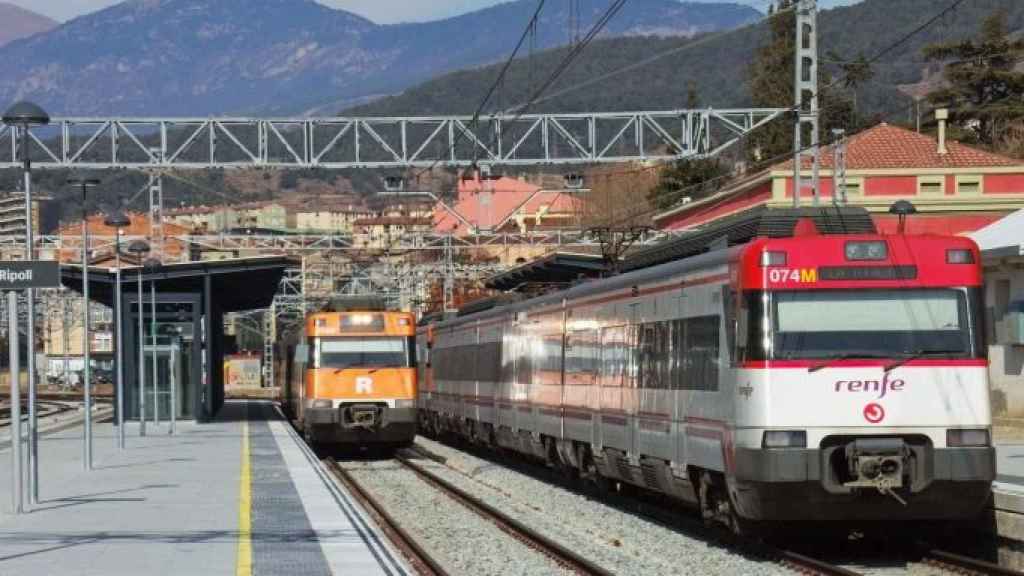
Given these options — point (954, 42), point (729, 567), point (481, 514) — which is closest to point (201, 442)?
point (481, 514)

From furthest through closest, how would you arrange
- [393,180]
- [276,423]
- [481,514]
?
[276,423]
[393,180]
[481,514]

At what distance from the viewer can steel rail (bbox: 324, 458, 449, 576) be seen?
16.8m

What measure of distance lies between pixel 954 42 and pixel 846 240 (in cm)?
8748

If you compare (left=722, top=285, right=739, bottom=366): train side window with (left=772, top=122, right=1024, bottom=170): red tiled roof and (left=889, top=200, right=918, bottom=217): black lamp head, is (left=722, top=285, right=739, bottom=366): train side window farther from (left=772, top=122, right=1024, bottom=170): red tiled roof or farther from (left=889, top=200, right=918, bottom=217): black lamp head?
Answer: (left=772, top=122, right=1024, bottom=170): red tiled roof

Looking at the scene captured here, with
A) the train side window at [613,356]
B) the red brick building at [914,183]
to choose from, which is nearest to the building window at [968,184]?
the red brick building at [914,183]

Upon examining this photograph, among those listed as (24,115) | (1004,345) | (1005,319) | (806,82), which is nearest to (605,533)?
(24,115)

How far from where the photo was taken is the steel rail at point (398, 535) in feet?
55.2

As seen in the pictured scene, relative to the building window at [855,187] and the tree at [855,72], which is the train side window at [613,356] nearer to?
the tree at [855,72]

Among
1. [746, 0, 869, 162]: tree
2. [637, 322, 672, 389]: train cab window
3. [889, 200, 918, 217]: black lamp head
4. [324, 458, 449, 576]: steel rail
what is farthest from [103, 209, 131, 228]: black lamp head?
[746, 0, 869, 162]: tree

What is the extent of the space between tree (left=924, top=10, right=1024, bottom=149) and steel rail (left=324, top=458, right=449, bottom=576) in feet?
244

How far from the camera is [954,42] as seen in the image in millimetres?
100188

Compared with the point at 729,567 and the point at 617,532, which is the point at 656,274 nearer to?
the point at 617,532

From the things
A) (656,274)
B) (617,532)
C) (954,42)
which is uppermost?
(954,42)

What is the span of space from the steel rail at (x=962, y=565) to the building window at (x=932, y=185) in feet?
172
